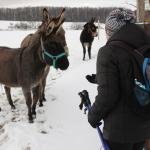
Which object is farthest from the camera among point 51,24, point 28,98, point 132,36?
point 28,98

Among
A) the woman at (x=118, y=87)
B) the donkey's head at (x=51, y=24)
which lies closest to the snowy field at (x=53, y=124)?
the donkey's head at (x=51, y=24)

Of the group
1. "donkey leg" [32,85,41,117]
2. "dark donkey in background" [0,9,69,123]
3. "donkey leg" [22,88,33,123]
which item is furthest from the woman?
"donkey leg" [32,85,41,117]

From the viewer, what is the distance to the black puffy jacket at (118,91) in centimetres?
250

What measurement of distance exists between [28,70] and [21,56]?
0.31 meters

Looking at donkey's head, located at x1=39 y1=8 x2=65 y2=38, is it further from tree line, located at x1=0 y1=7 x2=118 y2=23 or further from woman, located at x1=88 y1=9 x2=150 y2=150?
tree line, located at x1=0 y1=7 x2=118 y2=23

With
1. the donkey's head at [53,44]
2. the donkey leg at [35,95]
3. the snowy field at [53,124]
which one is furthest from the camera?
the donkey leg at [35,95]

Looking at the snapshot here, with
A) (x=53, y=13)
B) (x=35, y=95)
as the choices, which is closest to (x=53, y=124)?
(x=35, y=95)

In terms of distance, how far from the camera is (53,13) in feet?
176

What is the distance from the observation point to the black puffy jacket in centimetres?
250

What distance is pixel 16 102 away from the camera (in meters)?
6.81

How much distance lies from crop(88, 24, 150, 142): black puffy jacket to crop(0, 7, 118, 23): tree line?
4696 cm

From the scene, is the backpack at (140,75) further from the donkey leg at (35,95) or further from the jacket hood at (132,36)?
the donkey leg at (35,95)

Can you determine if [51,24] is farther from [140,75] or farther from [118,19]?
[140,75]

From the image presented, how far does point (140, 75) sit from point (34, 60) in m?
3.30
